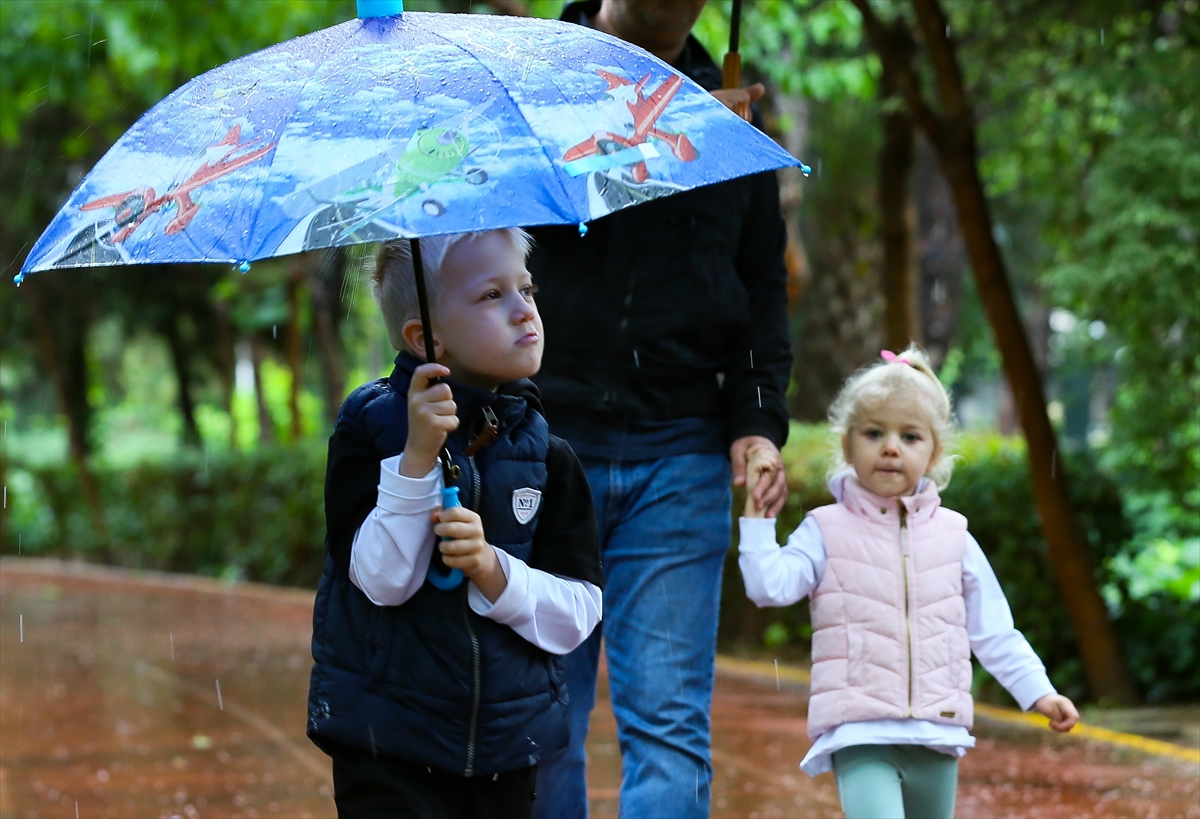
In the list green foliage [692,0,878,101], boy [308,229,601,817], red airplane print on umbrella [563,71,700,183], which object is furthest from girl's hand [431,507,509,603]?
green foliage [692,0,878,101]

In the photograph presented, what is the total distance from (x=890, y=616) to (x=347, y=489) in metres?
1.34

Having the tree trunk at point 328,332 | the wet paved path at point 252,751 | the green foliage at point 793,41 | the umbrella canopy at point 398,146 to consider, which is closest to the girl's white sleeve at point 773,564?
the umbrella canopy at point 398,146

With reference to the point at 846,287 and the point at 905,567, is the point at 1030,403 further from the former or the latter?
the point at 846,287

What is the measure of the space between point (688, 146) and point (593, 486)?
44.2 inches

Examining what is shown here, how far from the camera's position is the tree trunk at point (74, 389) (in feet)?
68.4

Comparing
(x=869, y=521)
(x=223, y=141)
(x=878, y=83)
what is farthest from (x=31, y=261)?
(x=878, y=83)

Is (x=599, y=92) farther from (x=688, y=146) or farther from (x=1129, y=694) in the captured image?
(x=1129, y=694)

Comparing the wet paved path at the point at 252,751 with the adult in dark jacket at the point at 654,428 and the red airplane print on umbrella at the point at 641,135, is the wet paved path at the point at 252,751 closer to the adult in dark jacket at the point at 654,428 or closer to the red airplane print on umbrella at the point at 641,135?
the adult in dark jacket at the point at 654,428

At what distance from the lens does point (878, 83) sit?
475 inches

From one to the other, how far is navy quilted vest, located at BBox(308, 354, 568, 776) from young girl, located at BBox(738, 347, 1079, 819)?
76cm

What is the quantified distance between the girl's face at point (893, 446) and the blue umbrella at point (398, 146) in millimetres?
958

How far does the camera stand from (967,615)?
363cm

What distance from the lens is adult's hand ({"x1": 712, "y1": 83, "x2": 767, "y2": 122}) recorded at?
3.62 metres

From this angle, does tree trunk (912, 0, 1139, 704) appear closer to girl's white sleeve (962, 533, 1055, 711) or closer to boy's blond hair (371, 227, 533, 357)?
girl's white sleeve (962, 533, 1055, 711)
